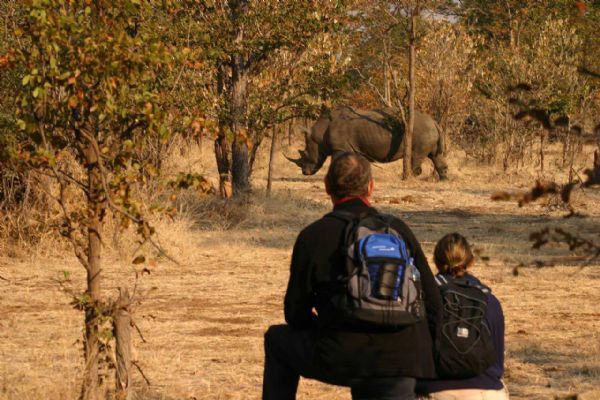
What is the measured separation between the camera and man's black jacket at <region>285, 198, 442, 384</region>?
4750 millimetres

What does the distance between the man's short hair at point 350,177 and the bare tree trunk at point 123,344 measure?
185 centimetres

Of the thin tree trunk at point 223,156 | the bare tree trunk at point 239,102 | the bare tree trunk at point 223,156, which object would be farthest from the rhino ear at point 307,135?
the bare tree trunk at point 239,102

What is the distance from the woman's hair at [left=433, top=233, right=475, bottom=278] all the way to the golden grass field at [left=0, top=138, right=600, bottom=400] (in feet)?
4.17

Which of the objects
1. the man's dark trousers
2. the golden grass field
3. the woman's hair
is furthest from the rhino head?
the man's dark trousers

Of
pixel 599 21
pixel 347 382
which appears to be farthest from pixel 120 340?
pixel 599 21

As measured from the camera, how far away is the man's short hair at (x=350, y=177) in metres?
5.03

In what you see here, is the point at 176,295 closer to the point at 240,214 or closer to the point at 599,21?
the point at 240,214

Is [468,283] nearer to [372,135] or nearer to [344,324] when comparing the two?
[344,324]

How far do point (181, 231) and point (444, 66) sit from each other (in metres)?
17.9

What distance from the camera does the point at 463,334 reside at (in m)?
5.37

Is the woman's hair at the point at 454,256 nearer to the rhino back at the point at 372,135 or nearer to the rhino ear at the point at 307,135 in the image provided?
the rhino back at the point at 372,135

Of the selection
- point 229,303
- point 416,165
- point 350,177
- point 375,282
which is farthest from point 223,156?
point 375,282

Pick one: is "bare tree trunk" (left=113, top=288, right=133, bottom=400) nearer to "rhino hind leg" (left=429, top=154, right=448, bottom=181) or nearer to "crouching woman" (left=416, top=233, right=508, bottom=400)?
"crouching woman" (left=416, top=233, right=508, bottom=400)

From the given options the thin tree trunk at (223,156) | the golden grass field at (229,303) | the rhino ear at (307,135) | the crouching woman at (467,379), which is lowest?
the golden grass field at (229,303)
